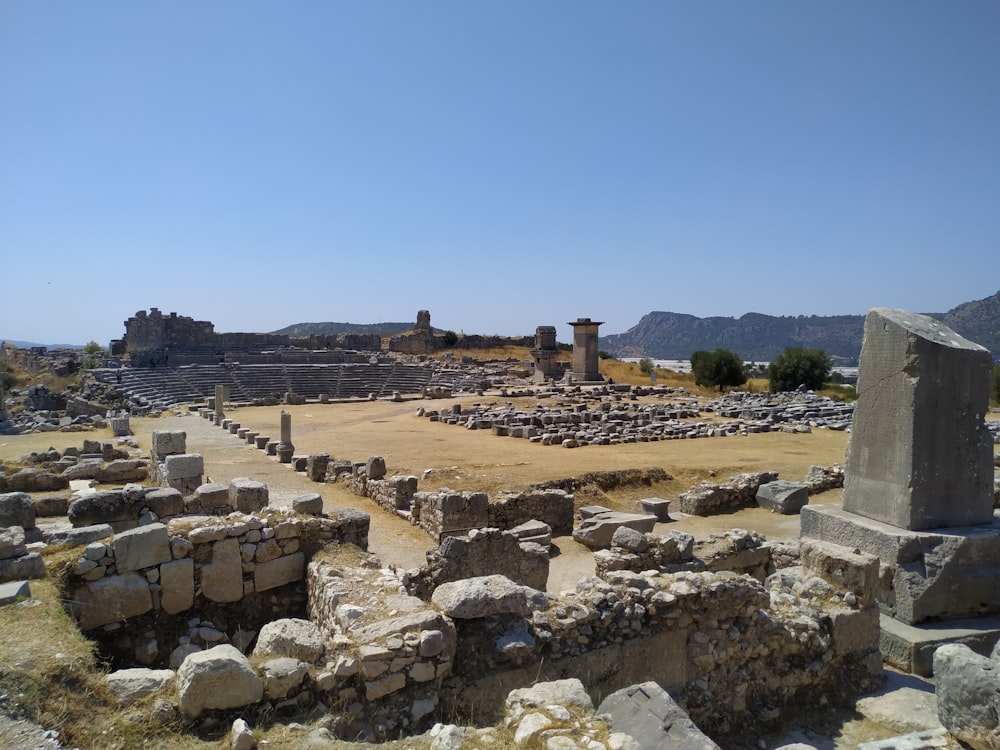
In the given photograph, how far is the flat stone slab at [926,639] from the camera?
6.26 m

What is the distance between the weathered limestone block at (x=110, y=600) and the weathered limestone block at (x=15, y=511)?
6.81 feet

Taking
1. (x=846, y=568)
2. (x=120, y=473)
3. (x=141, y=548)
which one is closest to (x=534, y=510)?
(x=846, y=568)

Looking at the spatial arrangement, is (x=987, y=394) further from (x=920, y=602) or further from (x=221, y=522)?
(x=221, y=522)

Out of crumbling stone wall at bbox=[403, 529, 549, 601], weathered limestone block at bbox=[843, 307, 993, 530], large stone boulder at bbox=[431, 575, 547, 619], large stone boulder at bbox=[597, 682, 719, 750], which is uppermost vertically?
weathered limestone block at bbox=[843, 307, 993, 530]

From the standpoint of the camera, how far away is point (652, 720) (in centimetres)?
378

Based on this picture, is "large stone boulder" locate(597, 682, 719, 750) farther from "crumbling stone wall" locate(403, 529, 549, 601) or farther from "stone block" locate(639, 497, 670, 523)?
"stone block" locate(639, 497, 670, 523)

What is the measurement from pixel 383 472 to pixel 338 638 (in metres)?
10.3

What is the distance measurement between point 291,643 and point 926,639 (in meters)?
6.20

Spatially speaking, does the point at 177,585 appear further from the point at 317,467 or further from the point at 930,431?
the point at 317,467

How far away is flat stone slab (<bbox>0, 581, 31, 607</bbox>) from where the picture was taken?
4723mm

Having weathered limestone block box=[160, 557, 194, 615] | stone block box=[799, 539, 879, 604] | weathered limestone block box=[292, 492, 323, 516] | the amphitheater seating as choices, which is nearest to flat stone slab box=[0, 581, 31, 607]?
weathered limestone block box=[160, 557, 194, 615]

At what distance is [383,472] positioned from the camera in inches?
586

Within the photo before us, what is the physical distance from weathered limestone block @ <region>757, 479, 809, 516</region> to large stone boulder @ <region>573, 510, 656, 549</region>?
3643 mm

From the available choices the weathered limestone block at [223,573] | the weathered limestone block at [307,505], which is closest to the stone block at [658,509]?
the weathered limestone block at [307,505]
